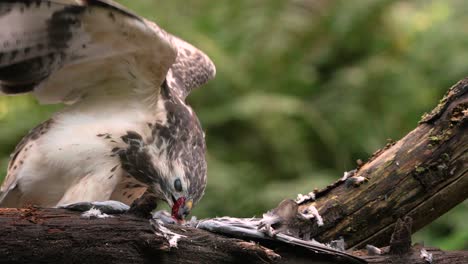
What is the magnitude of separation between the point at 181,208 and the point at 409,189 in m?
1.05

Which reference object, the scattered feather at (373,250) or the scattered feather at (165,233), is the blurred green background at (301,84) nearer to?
the scattered feather at (373,250)

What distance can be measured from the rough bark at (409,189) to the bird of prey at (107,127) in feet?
2.67

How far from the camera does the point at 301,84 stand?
23.5 feet

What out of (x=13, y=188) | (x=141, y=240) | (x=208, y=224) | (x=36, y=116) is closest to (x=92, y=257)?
(x=141, y=240)

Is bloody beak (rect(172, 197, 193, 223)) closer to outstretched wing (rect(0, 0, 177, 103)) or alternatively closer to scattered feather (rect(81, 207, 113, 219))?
outstretched wing (rect(0, 0, 177, 103))

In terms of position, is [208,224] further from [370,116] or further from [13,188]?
[370,116]

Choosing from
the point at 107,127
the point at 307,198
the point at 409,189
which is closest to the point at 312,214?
the point at 307,198

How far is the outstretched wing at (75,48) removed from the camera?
3277 mm

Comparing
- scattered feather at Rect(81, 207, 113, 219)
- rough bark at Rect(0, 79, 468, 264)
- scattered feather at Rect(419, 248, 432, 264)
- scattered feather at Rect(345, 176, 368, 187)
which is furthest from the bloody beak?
scattered feather at Rect(419, 248, 432, 264)

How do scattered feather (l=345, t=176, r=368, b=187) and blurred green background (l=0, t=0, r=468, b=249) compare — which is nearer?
scattered feather (l=345, t=176, r=368, b=187)

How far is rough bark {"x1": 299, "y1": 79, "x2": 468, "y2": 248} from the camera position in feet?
10.7

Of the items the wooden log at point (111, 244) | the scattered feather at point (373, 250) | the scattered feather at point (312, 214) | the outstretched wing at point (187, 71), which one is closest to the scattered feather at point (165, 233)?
the wooden log at point (111, 244)

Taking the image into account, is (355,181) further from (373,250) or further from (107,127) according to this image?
(107,127)

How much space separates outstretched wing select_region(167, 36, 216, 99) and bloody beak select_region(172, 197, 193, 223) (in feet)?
2.31
